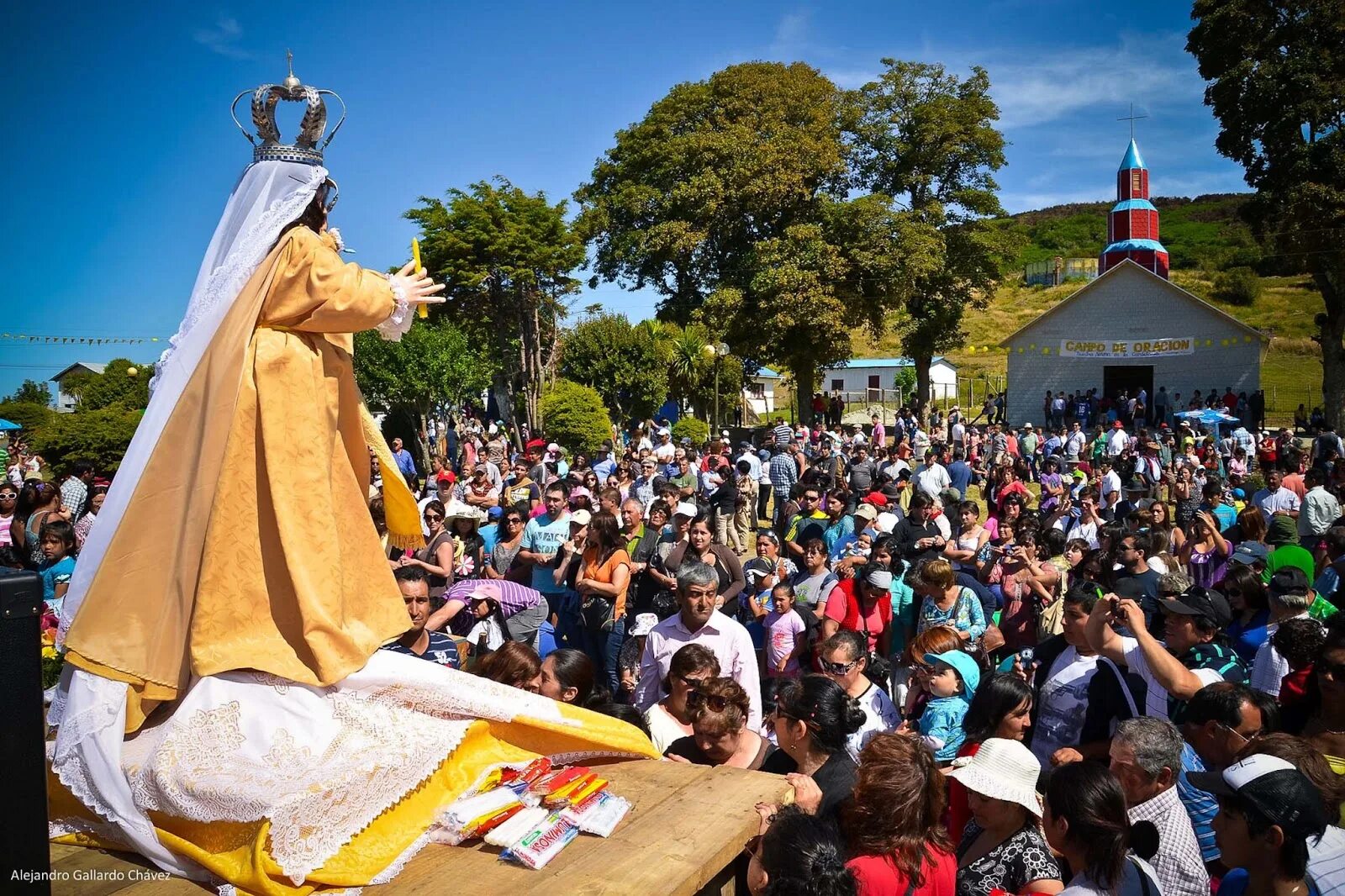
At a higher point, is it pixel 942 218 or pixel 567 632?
pixel 942 218

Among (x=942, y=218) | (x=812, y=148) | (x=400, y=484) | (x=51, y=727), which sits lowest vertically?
(x=51, y=727)

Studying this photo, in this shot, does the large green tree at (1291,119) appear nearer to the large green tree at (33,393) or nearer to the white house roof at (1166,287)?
the white house roof at (1166,287)

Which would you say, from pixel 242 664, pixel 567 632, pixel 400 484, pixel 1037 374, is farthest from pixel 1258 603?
pixel 1037 374

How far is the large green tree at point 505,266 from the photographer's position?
1246 inches

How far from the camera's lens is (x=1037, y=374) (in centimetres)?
3512

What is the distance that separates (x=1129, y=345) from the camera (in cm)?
3394

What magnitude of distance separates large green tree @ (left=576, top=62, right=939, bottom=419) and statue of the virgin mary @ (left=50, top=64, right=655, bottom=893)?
2544 cm

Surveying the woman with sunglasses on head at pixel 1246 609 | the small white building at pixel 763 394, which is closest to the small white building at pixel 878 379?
the small white building at pixel 763 394

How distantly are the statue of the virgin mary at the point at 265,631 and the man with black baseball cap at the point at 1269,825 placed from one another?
1.97 metres

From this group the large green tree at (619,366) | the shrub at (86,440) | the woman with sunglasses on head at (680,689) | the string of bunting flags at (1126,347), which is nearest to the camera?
the woman with sunglasses on head at (680,689)

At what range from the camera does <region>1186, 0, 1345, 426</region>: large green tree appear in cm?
2539

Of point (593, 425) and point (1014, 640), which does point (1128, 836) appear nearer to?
point (1014, 640)

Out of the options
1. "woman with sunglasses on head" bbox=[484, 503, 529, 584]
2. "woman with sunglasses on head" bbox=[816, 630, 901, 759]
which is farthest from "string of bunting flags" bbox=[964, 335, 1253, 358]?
"woman with sunglasses on head" bbox=[816, 630, 901, 759]

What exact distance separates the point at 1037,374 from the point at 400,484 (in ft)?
115
